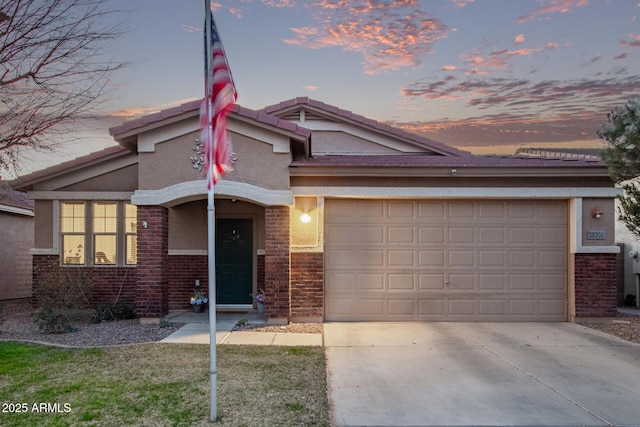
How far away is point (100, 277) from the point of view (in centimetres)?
1305

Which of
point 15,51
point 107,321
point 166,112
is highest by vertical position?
point 15,51

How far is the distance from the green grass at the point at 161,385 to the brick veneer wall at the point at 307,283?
2271mm

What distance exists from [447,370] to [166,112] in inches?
285

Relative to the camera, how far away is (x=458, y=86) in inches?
539

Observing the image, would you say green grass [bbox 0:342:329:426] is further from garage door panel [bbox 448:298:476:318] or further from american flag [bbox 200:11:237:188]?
garage door panel [bbox 448:298:476:318]

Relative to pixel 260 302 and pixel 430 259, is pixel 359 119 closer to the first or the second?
pixel 430 259

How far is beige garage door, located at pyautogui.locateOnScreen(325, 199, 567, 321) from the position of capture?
1124cm

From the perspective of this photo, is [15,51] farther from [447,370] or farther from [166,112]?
[447,370]

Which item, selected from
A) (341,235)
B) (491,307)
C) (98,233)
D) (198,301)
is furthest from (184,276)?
(491,307)

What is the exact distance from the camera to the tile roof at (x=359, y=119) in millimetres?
14367

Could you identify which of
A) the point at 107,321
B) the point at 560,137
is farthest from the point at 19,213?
the point at 560,137

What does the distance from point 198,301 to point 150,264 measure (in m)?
2.09

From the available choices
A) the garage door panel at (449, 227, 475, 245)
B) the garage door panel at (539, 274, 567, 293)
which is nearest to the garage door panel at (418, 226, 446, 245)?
the garage door panel at (449, 227, 475, 245)

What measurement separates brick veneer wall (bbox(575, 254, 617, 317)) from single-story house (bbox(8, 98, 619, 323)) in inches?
0.9
